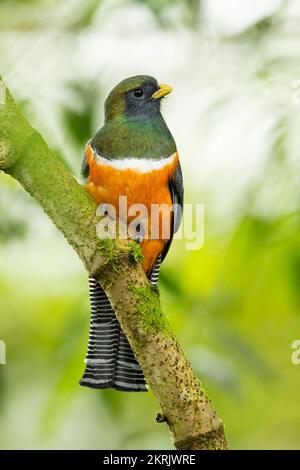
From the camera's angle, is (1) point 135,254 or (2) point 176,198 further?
(2) point 176,198

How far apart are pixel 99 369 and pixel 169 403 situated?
77 cm

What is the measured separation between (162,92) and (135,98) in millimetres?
132

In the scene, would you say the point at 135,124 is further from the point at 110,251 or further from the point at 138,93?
the point at 110,251

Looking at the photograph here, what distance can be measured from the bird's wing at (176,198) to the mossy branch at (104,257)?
1.12 m

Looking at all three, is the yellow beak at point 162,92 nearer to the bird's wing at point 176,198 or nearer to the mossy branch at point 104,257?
the bird's wing at point 176,198

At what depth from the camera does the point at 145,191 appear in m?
4.12

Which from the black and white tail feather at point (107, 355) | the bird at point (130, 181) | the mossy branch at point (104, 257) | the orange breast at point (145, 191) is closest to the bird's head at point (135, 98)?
the bird at point (130, 181)

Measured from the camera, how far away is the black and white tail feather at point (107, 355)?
380 cm

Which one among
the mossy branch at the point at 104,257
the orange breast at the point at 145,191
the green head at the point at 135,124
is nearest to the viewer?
the mossy branch at the point at 104,257

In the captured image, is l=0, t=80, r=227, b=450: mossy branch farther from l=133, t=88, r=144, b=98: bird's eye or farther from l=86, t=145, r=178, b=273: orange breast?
l=133, t=88, r=144, b=98: bird's eye

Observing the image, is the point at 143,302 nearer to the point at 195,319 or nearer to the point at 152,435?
the point at 195,319

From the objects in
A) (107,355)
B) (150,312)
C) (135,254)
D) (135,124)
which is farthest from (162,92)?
(150,312)

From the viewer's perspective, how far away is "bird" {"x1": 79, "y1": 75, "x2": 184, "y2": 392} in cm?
390

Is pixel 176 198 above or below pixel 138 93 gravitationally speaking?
below
